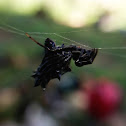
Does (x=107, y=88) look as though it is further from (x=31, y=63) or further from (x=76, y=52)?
(x=76, y=52)

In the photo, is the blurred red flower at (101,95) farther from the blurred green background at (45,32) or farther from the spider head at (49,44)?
the spider head at (49,44)

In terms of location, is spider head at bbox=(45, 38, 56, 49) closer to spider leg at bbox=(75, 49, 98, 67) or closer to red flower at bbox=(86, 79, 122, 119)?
spider leg at bbox=(75, 49, 98, 67)

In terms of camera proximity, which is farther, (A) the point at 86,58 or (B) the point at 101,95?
(B) the point at 101,95

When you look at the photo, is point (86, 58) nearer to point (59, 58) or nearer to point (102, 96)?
point (59, 58)

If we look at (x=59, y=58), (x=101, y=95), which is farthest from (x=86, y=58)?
(x=101, y=95)

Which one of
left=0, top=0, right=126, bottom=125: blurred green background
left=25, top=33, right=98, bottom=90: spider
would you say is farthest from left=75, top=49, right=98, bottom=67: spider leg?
left=0, top=0, right=126, bottom=125: blurred green background

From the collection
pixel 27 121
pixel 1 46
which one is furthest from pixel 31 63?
pixel 27 121
